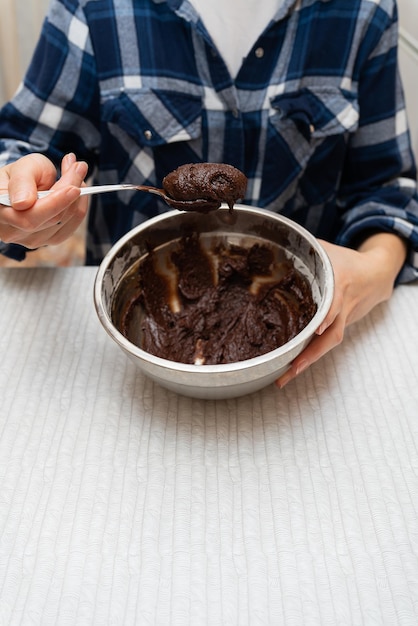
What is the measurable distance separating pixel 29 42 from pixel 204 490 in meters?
1.78

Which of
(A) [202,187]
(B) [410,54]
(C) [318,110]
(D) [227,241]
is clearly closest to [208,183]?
(A) [202,187]

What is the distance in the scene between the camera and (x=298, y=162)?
4.13ft

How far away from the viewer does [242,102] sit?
1.20 meters

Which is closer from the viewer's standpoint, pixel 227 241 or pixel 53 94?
pixel 227 241

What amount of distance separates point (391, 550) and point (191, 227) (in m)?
0.62

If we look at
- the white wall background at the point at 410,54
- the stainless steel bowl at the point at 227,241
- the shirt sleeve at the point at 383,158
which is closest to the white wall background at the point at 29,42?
the white wall background at the point at 410,54

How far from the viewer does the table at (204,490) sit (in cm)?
71

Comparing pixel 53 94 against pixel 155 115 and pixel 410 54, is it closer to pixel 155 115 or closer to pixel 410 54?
pixel 155 115

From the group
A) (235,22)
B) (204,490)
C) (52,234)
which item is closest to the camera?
(204,490)

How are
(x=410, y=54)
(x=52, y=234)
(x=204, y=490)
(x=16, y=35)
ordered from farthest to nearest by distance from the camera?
(x=16, y=35), (x=410, y=54), (x=52, y=234), (x=204, y=490)

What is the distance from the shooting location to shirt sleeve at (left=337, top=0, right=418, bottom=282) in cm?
116

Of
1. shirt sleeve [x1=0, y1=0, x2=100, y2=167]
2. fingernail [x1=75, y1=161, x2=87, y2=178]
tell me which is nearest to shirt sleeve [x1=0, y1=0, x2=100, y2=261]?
shirt sleeve [x1=0, y1=0, x2=100, y2=167]

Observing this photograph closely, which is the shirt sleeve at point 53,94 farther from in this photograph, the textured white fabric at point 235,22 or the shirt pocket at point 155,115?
the textured white fabric at point 235,22

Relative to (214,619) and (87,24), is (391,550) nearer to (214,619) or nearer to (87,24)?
(214,619)
